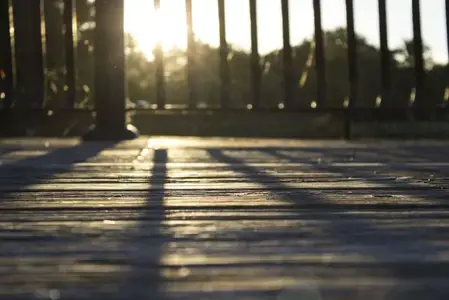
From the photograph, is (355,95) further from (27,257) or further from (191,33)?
(27,257)

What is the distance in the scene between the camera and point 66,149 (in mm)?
3811

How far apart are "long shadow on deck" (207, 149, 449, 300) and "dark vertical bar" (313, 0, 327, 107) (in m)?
2.96

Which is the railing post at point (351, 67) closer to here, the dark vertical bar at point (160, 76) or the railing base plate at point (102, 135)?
the dark vertical bar at point (160, 76)

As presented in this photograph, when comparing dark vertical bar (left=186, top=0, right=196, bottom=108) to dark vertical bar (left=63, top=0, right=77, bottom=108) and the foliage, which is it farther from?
dark vertical bar (left=63, top=0, right=77, bottom=108)

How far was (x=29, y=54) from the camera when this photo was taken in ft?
16.3

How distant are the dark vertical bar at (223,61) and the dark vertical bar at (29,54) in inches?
42.8

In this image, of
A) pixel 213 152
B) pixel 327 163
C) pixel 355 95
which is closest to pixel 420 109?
pixel 355 95

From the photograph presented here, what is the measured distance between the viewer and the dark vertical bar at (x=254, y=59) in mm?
4906

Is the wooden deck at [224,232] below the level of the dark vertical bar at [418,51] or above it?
below

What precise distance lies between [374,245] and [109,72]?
3350 mm

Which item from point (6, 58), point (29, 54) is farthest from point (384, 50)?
point (6, 58)

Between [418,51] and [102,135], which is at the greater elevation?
[418,51]

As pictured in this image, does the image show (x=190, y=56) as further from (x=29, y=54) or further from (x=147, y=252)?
(x=147, y=252)

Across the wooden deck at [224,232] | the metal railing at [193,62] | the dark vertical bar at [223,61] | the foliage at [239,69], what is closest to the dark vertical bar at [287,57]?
the metal railing at [193,62]
